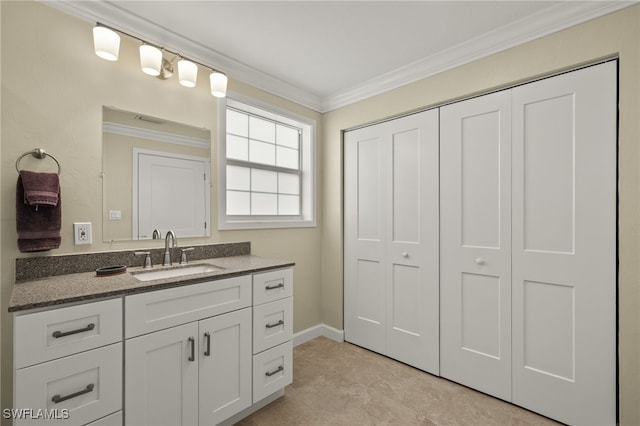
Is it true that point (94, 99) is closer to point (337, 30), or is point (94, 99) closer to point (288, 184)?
point (337, 30)

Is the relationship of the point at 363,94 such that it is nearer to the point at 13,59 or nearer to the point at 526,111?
the point at 526,111

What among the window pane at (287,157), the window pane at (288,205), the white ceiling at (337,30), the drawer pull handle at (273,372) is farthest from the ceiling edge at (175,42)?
the drawer pull handle at (273,372)

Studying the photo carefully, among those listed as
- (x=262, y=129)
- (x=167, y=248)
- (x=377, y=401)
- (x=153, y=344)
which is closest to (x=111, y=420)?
(x=153, y=344)

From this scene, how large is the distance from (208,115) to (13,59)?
3.37 ft

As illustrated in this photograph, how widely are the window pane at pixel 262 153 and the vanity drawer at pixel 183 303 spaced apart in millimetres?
1292

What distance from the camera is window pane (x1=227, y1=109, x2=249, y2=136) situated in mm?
2582

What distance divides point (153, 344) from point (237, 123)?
1838mm

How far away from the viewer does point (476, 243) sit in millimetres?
2152

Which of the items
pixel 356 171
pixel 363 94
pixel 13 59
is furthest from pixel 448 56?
pixel 13 59

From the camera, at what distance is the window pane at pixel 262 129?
2744 mm

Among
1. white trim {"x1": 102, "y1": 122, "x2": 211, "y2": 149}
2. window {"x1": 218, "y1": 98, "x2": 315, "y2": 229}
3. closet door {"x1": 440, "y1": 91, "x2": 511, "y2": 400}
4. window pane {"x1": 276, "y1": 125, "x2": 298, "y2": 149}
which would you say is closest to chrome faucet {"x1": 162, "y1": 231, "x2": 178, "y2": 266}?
window {"x1": 218, "y1": 98, "x2": 315, "y2": 229}

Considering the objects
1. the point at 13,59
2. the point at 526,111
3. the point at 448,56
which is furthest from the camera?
the point at 448,56

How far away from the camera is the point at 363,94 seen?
9.13 feet

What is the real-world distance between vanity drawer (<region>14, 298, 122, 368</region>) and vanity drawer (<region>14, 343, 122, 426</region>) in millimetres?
33
